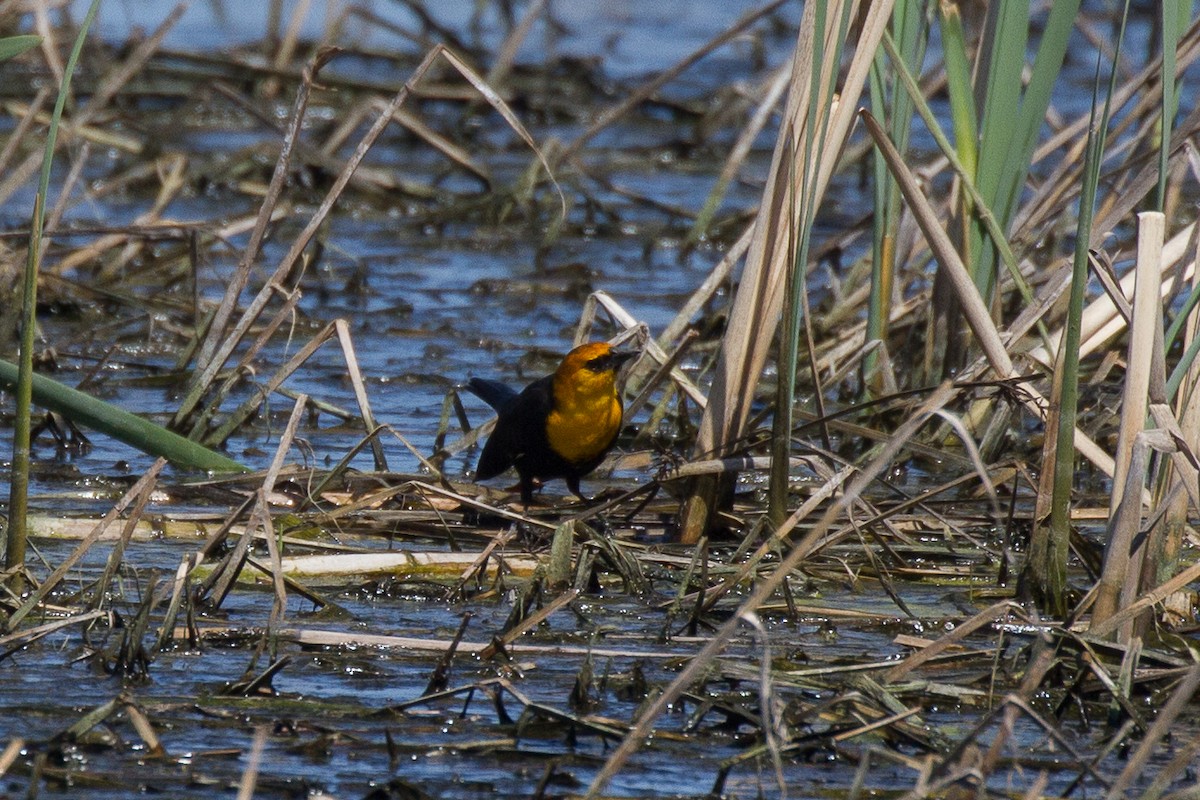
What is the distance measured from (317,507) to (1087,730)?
2.18 m

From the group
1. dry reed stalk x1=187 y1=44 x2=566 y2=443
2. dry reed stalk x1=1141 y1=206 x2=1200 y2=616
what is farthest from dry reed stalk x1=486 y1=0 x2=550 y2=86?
dry reed stalk x1=1141 y1=206 x2=1200 y2=616

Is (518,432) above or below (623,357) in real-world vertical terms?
below

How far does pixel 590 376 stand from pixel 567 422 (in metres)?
0.19

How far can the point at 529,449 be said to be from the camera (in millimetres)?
5227

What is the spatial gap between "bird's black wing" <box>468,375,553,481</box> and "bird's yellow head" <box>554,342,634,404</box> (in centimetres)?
7

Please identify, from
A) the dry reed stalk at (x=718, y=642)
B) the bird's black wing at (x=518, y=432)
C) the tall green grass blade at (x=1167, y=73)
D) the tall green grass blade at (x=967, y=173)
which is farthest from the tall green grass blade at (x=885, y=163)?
the dry reed stalk at (x=718, y=642)

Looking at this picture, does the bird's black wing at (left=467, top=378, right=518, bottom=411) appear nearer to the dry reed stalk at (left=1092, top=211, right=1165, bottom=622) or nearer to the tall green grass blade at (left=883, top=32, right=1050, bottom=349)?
the tall green grass blade at (left=883, top=32, right=1050, bottom=349)

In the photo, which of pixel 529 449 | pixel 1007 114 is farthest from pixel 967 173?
pixel 529 449

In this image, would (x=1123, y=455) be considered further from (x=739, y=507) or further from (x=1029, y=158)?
(x=1029, y=158)

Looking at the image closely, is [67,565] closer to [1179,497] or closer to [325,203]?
[325,203]

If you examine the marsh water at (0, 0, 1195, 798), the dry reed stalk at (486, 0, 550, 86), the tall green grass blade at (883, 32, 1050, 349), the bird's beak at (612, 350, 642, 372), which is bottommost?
the marsh water at (0, 0, 1195, 798)

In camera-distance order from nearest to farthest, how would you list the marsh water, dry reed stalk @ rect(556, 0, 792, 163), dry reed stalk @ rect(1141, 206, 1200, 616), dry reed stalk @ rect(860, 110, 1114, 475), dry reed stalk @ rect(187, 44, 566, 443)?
the marsh water → dry reed stalk @ rect(1141, 206, 1200, 616) → dry reed stalk @ rect(860, 110, 1114, 475) → dry reed stalk @ rect(187, 44, 566, 443) → dry reed stalk @ rect(556, 0, 792, 163)

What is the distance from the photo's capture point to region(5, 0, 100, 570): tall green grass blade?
3.61m

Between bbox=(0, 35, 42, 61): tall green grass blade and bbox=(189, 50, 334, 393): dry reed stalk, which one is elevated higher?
bbox=(0, 35, 42, 61): tall green grass blade
